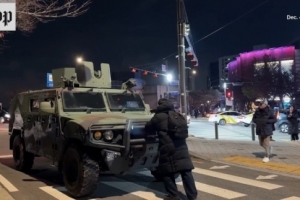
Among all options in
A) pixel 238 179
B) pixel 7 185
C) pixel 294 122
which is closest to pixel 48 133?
pixel 7 185

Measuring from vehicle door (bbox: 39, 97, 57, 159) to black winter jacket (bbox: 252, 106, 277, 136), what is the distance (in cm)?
552

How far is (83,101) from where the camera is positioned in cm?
817

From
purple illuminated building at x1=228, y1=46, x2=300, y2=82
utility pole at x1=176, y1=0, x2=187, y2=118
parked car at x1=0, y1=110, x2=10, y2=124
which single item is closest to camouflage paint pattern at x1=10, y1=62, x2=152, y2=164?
utility pole at x1=176, y1=0, x2=187, y2=118

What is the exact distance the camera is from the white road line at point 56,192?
695cm

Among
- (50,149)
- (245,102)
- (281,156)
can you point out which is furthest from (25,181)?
(245,102)

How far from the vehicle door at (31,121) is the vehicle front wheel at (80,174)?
2.13m

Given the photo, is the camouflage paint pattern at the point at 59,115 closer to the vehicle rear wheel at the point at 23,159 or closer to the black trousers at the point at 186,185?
the vehicle rear wheel at the point at 23,159

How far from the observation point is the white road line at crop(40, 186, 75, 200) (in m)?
6.95

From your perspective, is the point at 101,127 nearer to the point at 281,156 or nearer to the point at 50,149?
the point at 50,149

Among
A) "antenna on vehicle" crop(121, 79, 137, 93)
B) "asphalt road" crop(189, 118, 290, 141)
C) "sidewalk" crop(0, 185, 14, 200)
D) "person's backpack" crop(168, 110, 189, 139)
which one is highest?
"antenna on vehicle" crop(121, 79, 137, 93)

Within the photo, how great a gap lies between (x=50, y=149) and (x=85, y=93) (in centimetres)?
143

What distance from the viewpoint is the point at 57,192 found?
740 cm

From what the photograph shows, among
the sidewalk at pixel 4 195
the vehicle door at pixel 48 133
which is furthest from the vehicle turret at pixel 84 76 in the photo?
the sidewalk at pixel 4 195

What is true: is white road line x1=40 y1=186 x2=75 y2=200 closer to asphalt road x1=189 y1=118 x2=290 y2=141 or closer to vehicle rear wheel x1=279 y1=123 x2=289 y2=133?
asphalt road x1=189 y1=118 x2=290 y2=141
